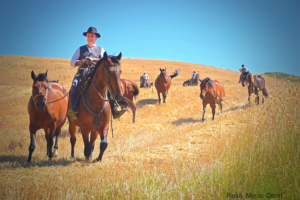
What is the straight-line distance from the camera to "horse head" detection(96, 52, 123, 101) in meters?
4.29

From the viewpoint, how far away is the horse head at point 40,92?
557 centimetres

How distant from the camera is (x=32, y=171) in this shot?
450cm

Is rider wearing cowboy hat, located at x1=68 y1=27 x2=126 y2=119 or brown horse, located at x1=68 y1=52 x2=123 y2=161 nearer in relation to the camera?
brown horse, located at x1=68 y1=52 x2=123 y2=161

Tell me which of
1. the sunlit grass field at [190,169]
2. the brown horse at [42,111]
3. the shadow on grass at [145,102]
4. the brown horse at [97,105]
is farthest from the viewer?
the shadow on grass at [145,102]

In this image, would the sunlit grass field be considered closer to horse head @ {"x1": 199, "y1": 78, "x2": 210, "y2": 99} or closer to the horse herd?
the horse herd

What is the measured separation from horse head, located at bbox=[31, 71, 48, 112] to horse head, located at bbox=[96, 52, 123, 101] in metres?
2.23

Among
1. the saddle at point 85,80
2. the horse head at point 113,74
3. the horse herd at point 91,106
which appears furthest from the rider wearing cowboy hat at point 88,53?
the horse head at point 113,74

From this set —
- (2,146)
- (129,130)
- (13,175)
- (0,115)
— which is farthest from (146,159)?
(0,115)

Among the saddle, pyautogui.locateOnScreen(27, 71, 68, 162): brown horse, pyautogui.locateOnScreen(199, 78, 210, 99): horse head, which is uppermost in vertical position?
pyautogui.locateOnScreen(199, 78, 210, 99): horse head

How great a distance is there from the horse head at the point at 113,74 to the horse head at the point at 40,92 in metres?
2.23

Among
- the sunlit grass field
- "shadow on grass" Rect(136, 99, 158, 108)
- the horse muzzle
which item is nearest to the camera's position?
the sunlit grass field

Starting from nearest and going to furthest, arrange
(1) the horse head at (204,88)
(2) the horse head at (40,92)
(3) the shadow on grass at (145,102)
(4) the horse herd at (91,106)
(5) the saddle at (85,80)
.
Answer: (4) the horse herd at (91,106) → (5) the saddle at (85,80) → (2) the horse head at (40,92) → (1) the horse head at (204,88) → (3) the shadow on grass at (145,102)

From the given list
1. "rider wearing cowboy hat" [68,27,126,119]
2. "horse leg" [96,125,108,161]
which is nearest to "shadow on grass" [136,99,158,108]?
"rider wearing cowboy hat" [68,27,126,119]

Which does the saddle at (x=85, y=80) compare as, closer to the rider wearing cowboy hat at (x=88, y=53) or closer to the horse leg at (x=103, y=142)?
the rider wearing cowboy hat at (x=88, y=53)
